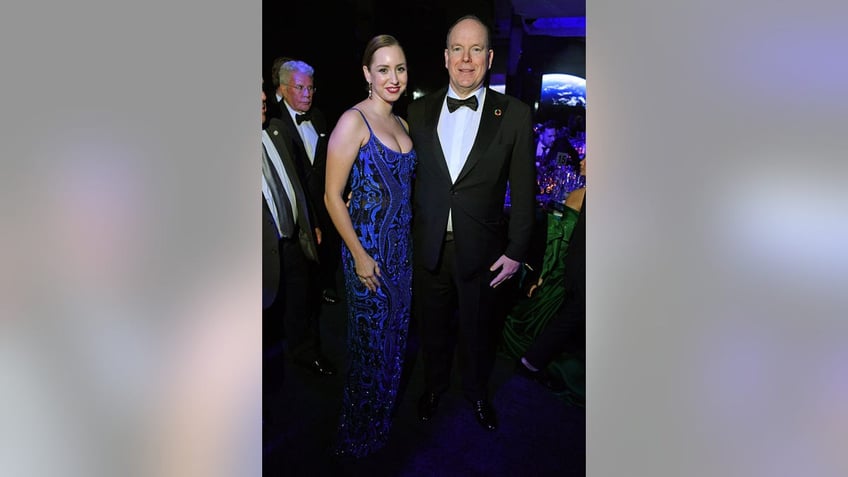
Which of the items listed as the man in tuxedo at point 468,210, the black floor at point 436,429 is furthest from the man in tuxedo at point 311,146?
the man in tuxedo at point 468,210

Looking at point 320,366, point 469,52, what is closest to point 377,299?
point 320,366

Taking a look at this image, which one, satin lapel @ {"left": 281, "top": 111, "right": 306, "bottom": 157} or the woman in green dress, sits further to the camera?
satin lapel @ {"left": 281, "top": 111, "right": 306, "bottom": 157}

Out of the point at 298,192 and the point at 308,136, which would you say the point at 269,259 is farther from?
the point at 308,136

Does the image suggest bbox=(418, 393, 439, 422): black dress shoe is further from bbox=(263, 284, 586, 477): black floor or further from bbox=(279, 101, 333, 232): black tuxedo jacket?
bbox=(279, 101, 333, 232): black tuxedo jacket

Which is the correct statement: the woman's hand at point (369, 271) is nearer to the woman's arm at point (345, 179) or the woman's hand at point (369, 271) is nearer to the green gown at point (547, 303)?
the woman's arm at point (345, 179)

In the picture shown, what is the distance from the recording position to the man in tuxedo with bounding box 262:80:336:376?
7.59 feet

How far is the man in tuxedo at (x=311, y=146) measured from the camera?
2.29 meters

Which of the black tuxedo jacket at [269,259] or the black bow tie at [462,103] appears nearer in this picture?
the black bow tie at [462,103]

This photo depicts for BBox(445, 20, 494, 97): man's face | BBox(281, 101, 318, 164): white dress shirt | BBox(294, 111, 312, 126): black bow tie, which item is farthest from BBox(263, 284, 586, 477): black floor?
BBox(445, 20, 494, 97): man's face

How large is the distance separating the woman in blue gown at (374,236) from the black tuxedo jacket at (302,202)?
0.08 m

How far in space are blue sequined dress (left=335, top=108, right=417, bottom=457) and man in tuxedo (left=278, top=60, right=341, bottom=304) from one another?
0.21 feet
